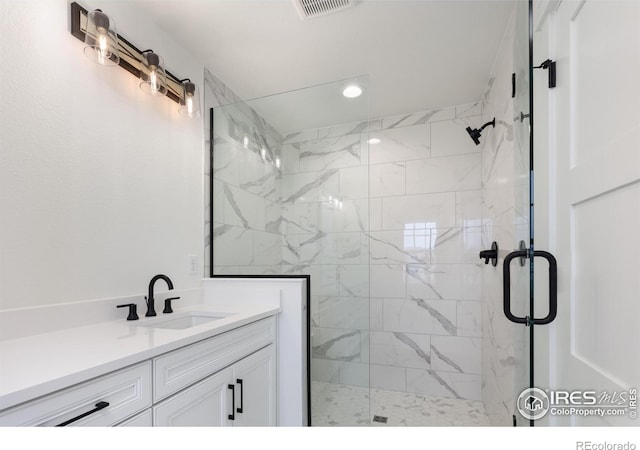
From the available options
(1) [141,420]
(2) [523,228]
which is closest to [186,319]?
(1) [141,420]

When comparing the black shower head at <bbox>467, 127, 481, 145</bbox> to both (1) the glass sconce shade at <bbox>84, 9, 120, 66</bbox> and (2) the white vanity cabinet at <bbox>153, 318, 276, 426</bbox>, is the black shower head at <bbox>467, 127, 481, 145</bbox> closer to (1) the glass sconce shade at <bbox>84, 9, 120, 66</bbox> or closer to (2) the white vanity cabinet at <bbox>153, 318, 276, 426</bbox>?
(2) the white vanity cabinet at <bbox>153, 318, 276, 426</bbox>

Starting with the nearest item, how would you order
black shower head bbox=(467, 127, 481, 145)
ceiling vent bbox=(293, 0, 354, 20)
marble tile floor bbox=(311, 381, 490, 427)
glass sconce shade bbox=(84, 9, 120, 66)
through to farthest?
glass sconce shade bbox=(84, 9, 120, 66) < ceiling vent bbox=(293, 0, 354, 20) < marble tile floor bbox=(311, 381, 490, 427) < black shower head bbox=(467, 127, 481, 145)

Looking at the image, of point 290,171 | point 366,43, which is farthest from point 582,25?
point 290,171

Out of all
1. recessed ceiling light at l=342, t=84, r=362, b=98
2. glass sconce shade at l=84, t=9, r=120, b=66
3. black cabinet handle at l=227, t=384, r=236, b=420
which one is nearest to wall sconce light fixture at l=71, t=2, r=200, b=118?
glass sconce shade at l=84, t=9, r=120, b=66

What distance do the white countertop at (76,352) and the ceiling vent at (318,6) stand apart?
1551 millimetres

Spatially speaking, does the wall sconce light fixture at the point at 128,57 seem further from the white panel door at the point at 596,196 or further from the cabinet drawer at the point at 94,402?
the white panel door at the point at 596,196

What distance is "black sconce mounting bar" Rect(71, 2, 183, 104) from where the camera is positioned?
1.32 metres

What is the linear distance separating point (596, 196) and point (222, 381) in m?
1.43

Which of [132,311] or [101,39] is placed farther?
[132,311]

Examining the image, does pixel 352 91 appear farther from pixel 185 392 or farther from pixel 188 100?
pixel 185 392

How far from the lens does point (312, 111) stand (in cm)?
215

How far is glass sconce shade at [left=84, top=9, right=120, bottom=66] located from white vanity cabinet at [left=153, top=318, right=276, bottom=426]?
4.14 feet

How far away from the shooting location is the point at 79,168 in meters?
1.34

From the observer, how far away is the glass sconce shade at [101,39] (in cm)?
132
